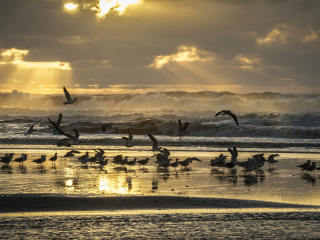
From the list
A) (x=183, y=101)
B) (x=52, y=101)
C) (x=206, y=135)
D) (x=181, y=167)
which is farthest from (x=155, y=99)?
(x=181, y=167)

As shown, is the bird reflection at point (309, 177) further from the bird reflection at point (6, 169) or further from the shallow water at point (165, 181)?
the bird reflection at point (6, 169)

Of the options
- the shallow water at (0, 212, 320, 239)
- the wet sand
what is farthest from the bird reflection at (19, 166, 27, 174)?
the shallow water at (0, 212, 320, 239)

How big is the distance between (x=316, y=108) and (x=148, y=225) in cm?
9021

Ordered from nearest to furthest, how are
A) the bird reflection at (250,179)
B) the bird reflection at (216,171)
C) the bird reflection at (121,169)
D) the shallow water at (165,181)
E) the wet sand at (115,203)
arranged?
the wet sand at (115,203) < the shallow water at (165,181) < the bird reflection at (250,179) < the bird reflection at (216,171) < the bird reflection at (121,169)

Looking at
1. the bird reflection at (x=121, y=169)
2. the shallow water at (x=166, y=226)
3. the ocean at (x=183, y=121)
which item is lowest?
the shallow water at (x=166, y=226)

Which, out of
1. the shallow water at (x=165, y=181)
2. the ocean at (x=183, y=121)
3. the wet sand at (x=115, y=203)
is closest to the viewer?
the wet sand at (x=115, y=203)

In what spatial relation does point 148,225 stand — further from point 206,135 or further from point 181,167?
point 206,135

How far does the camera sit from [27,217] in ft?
33.4

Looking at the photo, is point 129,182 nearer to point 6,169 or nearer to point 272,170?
point 6,169

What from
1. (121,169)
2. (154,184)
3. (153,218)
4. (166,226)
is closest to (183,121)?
(121,169)

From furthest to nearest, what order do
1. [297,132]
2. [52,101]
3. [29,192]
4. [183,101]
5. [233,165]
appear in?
1. [52,101]
2. [183,101]
3. [297,132]
4. [233,165]
5. [29,192]

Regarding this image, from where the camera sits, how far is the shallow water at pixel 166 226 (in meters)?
8.86

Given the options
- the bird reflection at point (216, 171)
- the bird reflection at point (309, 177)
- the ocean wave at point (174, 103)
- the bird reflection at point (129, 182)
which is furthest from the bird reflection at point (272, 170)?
the ocean wave at point (174, 103)

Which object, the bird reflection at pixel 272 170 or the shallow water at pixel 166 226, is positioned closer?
the shallow water at pixel 166 226
